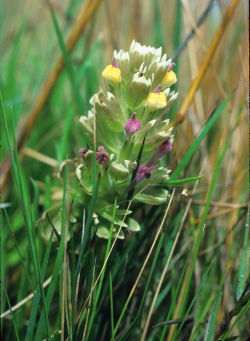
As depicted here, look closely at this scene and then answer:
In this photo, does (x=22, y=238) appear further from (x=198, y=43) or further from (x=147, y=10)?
(x=147, y=10)

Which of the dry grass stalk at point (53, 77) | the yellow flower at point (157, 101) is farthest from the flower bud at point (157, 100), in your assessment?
the dry grass stalk at point (53, 77)

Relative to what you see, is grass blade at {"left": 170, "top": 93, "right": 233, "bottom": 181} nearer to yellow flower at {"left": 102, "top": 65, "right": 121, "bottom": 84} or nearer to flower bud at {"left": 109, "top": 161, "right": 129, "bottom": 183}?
flower bud at {"left": 109, "top": 161, "right": 129, "bottom": 183}

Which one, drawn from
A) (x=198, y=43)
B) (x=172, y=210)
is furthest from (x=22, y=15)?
(x=172, y=210)

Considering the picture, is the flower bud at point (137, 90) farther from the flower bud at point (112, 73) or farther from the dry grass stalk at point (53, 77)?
the dry grass stalk at point (53, 77)

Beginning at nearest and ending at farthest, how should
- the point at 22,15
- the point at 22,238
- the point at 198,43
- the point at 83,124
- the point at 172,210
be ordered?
the point at 83,124
the point at 172,210
the point at 22,238
the point at 198,43
the point at 22,15

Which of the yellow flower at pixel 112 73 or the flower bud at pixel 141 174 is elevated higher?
the yellow flower at pixel 112 73

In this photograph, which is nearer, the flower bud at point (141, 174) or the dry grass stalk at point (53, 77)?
the flower bud at point (141, 174)

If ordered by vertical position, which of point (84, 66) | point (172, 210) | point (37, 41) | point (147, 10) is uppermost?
point (147, 10)
